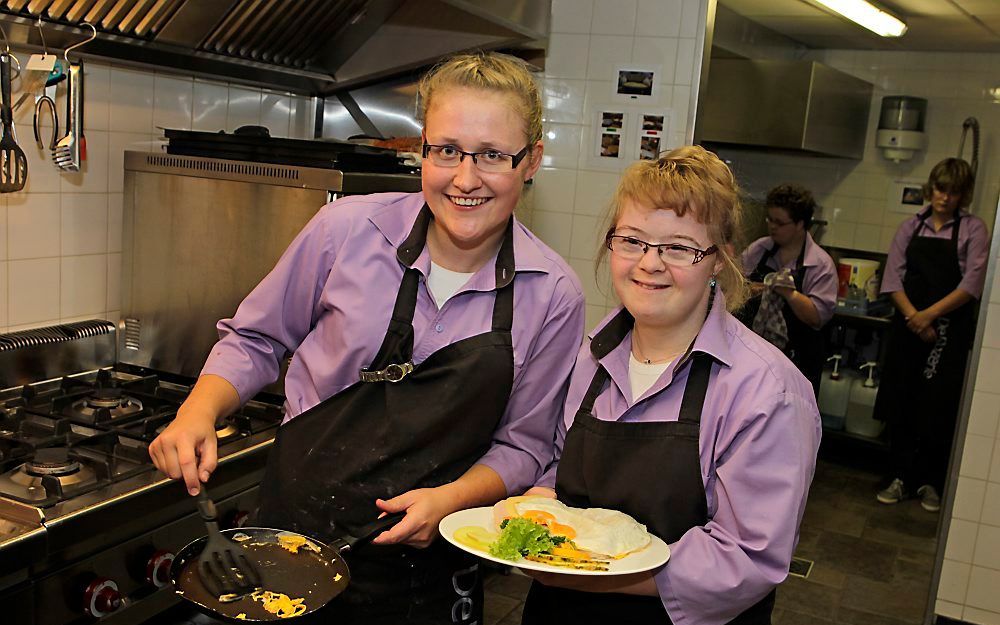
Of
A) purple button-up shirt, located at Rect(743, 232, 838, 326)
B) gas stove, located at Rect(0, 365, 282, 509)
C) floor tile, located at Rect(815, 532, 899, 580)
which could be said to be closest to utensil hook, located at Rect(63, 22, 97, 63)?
gas stove, located at Rect(0, 365, 282, 509)

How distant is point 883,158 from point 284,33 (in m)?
4.41

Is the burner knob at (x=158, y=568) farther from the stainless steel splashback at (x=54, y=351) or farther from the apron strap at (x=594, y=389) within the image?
the apron strap at (x=594, y=389)

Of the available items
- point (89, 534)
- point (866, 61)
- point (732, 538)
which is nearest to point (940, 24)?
point (866, 61)

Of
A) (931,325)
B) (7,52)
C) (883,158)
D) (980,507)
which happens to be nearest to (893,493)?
(931,325)

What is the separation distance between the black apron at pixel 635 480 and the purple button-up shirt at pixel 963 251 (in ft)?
12.1

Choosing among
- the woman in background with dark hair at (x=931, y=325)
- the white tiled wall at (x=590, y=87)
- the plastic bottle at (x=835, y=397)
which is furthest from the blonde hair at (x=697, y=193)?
the plastic bottle at (x=835, y=397)

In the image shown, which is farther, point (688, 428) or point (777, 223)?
point (777, 223)

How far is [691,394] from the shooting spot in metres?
1.40

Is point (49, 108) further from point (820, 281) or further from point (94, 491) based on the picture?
point (820, 281)

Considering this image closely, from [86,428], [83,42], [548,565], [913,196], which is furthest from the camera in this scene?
[913,196]

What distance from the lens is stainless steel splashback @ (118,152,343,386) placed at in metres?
2.44

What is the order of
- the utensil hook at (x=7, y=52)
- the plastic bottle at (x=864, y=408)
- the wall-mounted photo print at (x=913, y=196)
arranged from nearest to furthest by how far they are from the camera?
1. the utensil hook at (x=7, y=52)
2. the plastic bottle at (x=864, y=408)
3. the wall-mounted photo print at (x=913, y=196)

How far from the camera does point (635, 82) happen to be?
11.3 ft

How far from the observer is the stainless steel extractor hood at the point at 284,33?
232 cm
